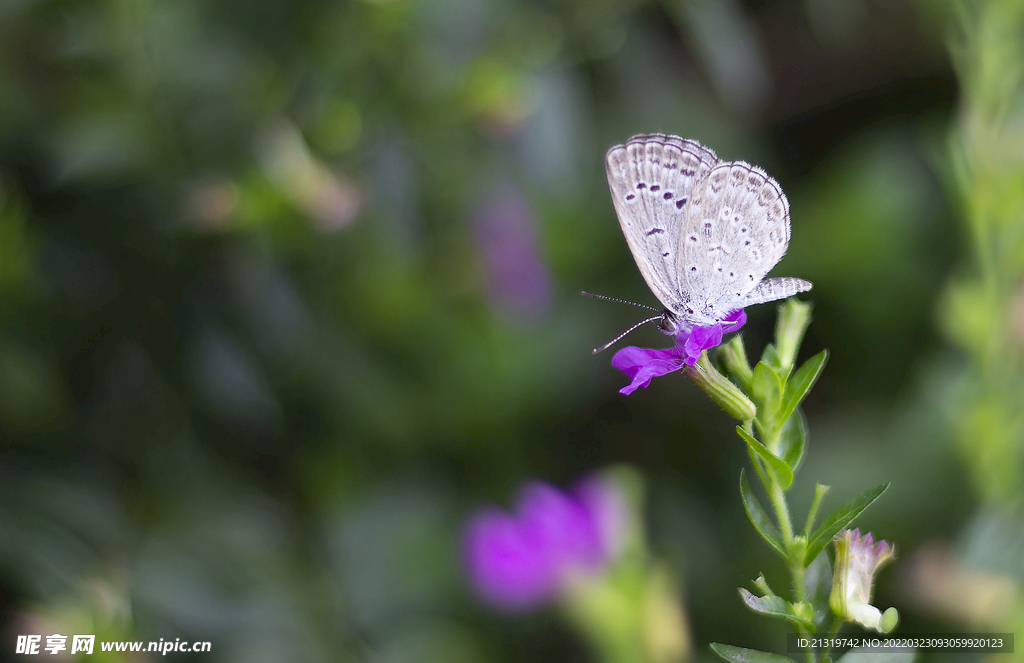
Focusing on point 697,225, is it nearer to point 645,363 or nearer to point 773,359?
point 645,363

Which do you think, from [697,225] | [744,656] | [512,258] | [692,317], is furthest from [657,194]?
[512,258]

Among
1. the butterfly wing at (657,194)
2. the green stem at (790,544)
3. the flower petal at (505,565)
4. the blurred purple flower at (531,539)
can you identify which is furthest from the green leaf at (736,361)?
the flower petal at (505,565)

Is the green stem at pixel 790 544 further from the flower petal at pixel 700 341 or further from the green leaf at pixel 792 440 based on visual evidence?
the flower petal at pixel 700 341

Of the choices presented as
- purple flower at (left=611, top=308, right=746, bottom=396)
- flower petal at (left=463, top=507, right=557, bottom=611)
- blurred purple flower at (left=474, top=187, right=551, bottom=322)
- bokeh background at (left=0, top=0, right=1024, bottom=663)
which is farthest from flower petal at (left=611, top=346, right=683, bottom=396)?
blurred purple flower at (left=474, top=187, right=551, bottom=322)

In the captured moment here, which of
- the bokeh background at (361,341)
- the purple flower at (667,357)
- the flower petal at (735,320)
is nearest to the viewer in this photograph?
the purple flower at (667,357)

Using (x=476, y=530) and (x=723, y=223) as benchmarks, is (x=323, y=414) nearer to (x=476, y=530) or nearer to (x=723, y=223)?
(x=476, y=530)

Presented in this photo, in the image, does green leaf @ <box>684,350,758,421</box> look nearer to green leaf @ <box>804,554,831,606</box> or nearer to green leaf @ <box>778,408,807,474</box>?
green leaf @ <box>778,408,807,474</box>

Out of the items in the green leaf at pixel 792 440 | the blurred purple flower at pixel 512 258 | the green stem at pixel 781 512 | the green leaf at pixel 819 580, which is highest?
the blurred purple flower at pixel 512 258
